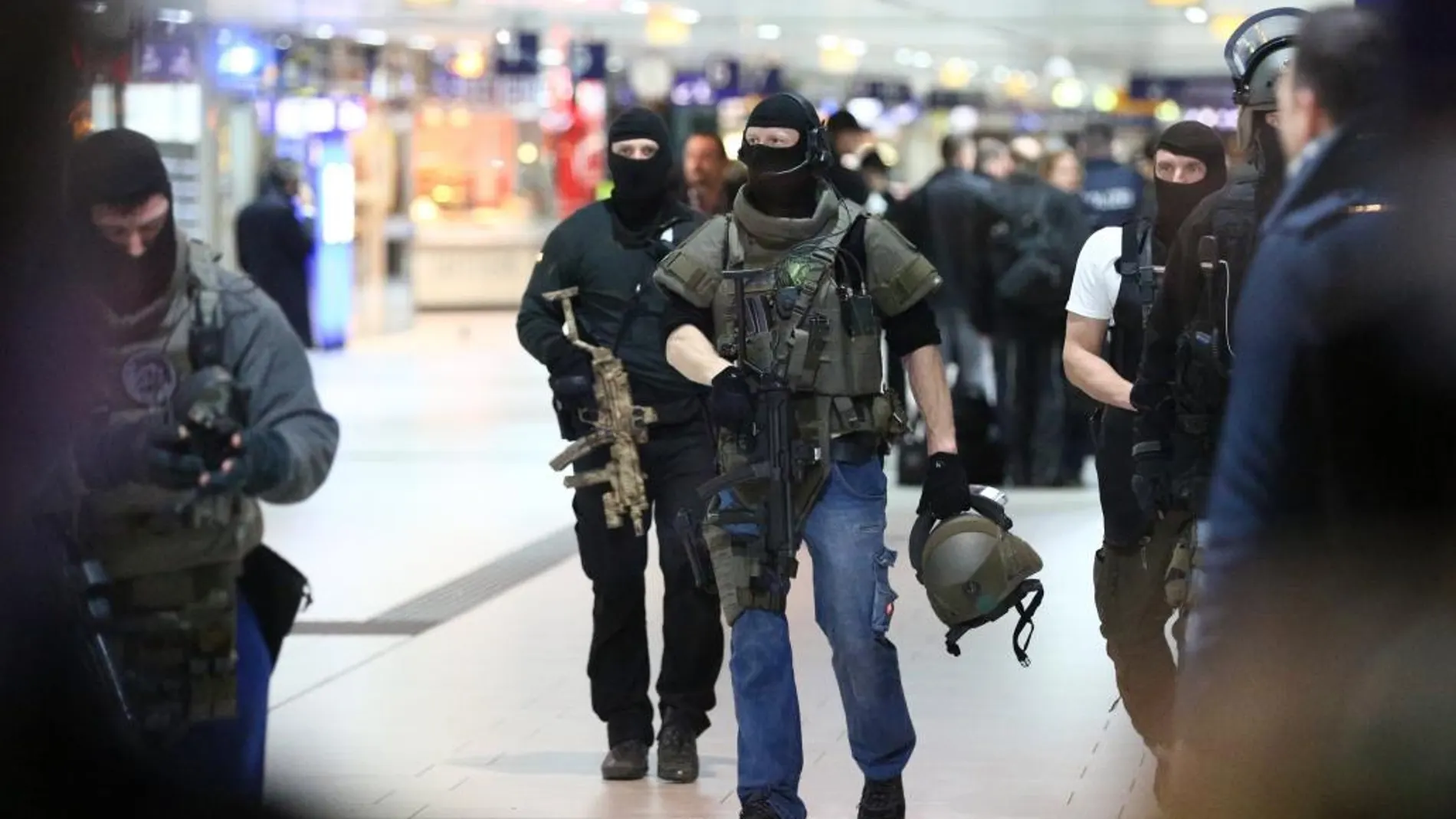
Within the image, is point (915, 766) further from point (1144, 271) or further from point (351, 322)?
point (351, 322)

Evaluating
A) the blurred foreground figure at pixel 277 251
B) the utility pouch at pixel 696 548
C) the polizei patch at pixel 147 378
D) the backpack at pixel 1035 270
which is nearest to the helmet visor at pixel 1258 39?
the utility pouch at pixel 696 548

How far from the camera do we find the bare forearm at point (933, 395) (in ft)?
19.6

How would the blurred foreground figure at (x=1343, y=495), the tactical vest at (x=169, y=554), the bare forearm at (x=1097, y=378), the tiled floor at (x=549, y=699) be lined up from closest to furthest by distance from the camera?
the blurred foreground figure at (x=1343, y=495) < the tactical vest at (x=169, y=554) < the bare forearm at (x=1097, y=378) < the tiled floor at (x=549, y=699)

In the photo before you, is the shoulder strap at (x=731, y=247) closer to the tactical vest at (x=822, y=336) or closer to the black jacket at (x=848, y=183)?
the tactical vest at (x=822, y=336)

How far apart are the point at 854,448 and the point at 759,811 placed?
887 millimetres

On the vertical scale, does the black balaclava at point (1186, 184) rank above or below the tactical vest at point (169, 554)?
above

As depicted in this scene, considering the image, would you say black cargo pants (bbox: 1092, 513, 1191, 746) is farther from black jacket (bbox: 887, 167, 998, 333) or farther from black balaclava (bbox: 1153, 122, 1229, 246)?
black jacket (bbox: 887, 167, 998, 333)

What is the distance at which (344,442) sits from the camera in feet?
54.3

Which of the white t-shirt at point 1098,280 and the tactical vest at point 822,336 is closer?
the tactical vest at point 822,336

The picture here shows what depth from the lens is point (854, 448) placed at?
5.89m

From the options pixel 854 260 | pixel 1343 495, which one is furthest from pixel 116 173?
pixel 1343 495

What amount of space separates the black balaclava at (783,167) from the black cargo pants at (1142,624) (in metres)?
1.26

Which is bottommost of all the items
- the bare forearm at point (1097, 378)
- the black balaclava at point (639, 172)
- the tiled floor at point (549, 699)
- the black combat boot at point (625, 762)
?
the tiled floor at point (549, 699)

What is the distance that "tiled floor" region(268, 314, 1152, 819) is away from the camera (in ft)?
22.1
